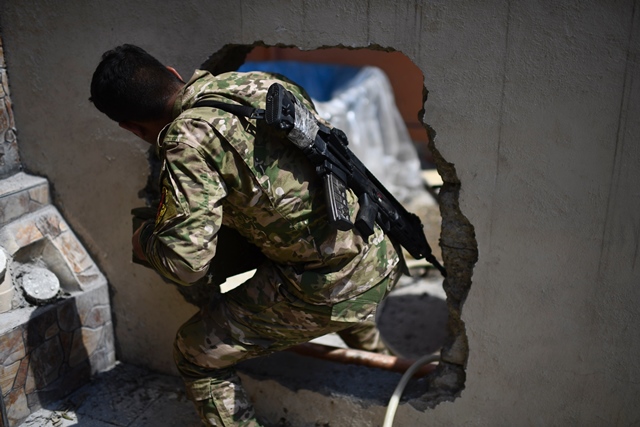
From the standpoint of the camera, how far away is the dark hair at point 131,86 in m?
2.34

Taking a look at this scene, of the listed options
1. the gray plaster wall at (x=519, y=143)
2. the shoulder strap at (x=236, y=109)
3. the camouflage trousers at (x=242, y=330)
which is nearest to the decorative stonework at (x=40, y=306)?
the gray plaster wall at (x=519, y=143)

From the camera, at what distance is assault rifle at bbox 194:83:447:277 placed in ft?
7.33

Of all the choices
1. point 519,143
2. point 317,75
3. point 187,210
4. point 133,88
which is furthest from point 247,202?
point 317,75

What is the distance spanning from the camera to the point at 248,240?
2668mm

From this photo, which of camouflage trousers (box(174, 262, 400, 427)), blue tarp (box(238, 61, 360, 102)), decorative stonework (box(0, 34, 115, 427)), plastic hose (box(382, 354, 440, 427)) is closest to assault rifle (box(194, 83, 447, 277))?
camouflage trousers (box(174, 262, 400, 427))

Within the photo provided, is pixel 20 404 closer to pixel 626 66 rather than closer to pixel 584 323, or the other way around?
pixel 584 323

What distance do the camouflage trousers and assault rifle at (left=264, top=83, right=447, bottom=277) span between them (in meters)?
0.27

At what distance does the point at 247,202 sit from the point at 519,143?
1029mm

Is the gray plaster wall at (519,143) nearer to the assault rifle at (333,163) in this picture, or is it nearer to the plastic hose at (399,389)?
the plastic hose at (399,389)

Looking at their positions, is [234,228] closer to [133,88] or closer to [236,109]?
[236,109]

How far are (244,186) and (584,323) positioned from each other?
4.64 ft

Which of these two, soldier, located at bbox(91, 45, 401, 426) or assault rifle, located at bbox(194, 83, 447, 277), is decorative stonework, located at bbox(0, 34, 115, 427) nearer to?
soldier, located at bbox(91, 45, 401, 426)

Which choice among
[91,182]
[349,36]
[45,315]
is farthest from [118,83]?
[45,315]

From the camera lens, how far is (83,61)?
3.10 metres
